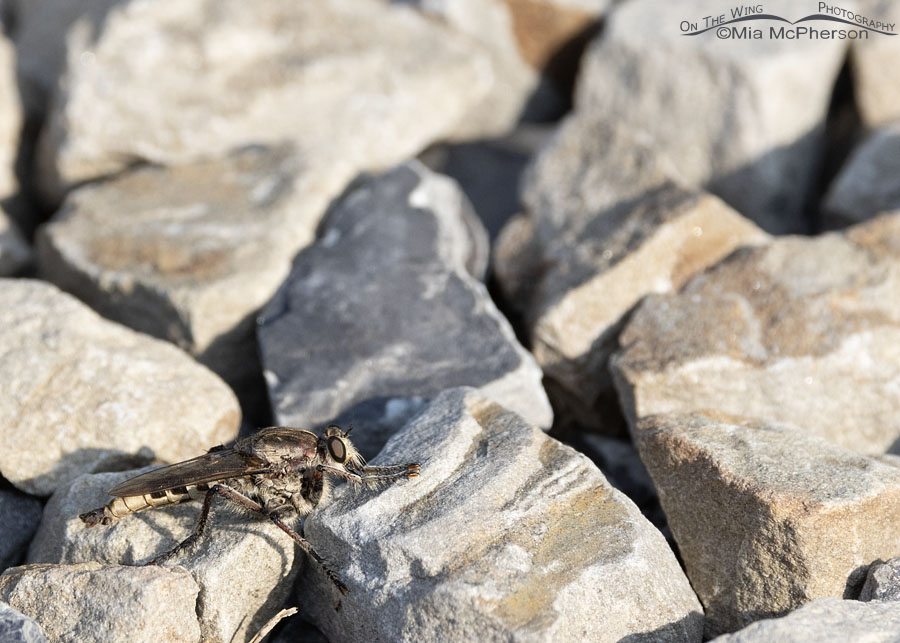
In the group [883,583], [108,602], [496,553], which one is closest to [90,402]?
[108,602]

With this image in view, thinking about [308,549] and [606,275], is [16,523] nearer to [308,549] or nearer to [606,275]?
[308,549]

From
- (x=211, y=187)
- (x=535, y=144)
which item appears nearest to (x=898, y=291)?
(x=535, y=144)

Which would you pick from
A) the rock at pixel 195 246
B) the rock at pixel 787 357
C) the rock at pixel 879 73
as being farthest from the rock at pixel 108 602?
the rock at pixel 879 73

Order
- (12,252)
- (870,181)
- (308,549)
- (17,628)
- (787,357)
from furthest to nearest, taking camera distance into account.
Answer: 1. (12,252)
2. (870,181)
3. (787,357)
4. (308,549)
5. (17,628)

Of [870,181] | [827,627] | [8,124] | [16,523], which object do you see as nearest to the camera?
[827,627]

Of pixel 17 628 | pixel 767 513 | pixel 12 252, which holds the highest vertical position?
pixel 767 513

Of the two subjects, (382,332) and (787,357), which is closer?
(787,357)

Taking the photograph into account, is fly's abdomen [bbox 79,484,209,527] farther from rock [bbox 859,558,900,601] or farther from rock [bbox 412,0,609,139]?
rock [bbox 412,0,609,139]
